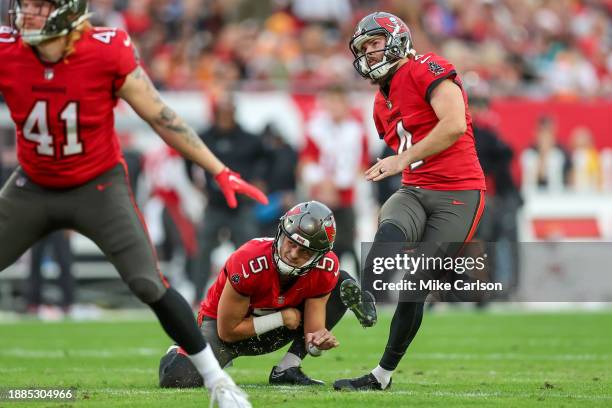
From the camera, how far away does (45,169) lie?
540 centimetres

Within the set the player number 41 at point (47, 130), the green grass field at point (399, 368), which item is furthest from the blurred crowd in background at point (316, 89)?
the player number 41 at point (47, 130)

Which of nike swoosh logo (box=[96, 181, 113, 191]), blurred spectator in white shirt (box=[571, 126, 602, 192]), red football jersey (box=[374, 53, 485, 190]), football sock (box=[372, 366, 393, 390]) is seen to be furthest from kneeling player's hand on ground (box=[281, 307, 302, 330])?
blurred spectator in white shirt (box=[571, 126, 602, 192])

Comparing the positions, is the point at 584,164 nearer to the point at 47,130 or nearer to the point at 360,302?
the point at 360,302

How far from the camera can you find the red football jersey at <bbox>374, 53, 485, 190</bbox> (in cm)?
631

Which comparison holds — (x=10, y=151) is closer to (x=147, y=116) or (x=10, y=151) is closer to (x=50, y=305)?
(x=50, y=305)

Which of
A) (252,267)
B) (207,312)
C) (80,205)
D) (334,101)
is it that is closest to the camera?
(80,205)

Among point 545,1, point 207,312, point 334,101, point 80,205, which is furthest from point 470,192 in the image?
point 545,1

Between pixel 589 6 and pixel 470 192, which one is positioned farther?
pixel 589 6

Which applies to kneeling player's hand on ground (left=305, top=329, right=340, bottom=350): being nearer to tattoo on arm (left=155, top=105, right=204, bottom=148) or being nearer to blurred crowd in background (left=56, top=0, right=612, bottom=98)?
tattoo on arm (left=155, top=105, right=204, bottom=148)

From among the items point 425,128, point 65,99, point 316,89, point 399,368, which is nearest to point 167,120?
point 65,99

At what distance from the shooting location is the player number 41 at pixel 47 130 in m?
5.30

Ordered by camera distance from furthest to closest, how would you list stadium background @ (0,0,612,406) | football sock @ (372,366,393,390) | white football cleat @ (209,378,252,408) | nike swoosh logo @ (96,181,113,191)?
stadium background @ (0,0,612,406)
football sock @ (372,366,393,390)
nike swoosh logo @ (96,181,113,191)
white football cleat @ (209,378,252,408)

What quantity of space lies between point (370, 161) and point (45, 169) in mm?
7975

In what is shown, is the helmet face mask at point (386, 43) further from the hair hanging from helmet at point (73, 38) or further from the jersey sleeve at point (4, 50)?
the jersey sleeve at point (4, 50)
